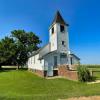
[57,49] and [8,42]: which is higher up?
[8,42]

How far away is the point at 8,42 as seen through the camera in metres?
56.7

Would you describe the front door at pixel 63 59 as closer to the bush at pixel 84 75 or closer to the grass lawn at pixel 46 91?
the bush at pixel 84 75

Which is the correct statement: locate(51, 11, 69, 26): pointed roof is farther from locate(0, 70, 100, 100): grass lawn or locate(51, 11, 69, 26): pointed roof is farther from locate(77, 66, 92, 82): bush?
locate(0, 70, 100, 100): grass lawn

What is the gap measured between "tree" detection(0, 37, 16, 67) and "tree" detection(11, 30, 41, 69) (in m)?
1.86

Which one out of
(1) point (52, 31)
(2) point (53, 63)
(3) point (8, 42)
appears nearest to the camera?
(2) point (53, 63)

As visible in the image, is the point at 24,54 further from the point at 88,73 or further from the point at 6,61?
the point at 88,73

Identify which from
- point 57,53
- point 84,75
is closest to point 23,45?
point 57,53

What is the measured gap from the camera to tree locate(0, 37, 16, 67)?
55031 millimetres

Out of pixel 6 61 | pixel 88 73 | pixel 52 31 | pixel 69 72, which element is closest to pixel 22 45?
pixel 6 61

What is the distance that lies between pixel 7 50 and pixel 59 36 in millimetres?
29776

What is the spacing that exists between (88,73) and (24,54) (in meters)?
40.7

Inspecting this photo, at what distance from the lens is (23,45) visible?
5828cm

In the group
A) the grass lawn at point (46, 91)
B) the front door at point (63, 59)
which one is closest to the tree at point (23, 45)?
the front door at point (63, 59)

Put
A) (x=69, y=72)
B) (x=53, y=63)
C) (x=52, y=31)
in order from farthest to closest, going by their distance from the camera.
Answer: (x=52, y=31)
(x=53, y=63)
(x=69, y=72)
